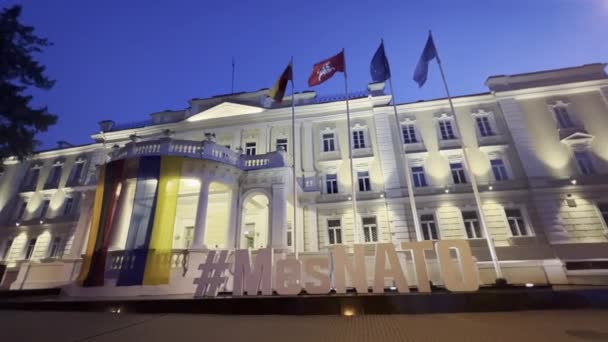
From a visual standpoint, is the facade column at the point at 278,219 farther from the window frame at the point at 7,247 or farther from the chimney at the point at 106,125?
the window frame at the point at 7,247

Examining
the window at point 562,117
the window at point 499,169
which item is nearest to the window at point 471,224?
the window at point 499,169

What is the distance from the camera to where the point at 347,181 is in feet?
57.4

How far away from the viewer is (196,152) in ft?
43.1

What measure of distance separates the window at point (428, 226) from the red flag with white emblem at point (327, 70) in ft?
34.2

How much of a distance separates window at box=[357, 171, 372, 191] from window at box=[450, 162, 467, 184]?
5.55 metres

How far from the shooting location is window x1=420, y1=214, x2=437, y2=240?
50.4ft

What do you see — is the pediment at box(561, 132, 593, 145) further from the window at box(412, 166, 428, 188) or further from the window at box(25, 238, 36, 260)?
the window at box(25, 238, 36, 260)

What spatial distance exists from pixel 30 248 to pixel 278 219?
22964mm

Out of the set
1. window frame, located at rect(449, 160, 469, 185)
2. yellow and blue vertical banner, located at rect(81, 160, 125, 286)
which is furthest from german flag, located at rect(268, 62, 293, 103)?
window frame, located at rect(449, 160, 469, 185)

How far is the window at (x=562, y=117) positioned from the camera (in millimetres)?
16828

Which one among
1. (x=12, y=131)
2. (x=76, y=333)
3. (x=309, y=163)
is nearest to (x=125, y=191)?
(x=12, y=131)

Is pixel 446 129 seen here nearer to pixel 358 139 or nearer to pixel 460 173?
pixel 460 173

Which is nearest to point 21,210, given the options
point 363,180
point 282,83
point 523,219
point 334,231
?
point 282,83

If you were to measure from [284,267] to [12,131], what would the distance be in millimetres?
16959
